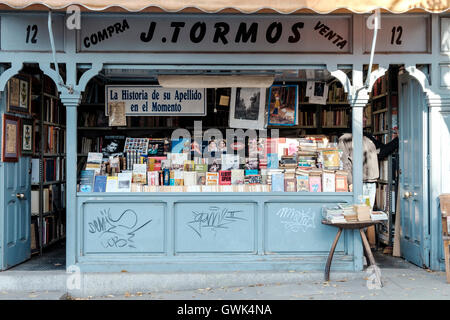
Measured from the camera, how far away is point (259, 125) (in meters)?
7.71

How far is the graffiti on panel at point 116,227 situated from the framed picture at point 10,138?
147cm

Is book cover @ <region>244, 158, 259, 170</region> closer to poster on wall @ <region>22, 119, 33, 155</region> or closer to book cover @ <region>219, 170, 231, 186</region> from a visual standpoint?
book cover @ <region>219, 170, 231, 186</region>

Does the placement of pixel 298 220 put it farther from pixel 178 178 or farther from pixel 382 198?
pixel 382 198

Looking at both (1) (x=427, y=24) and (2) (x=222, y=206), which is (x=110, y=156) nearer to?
(2) (x=222, y=206)

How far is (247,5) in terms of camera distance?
5617 millimetres

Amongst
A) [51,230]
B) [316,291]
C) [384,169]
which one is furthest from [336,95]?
[51,230]

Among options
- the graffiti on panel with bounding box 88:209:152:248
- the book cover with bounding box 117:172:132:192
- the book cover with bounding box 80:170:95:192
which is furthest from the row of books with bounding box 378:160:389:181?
the book cover with bounding box 80:170:95:192

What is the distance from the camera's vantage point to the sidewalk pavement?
19.0ft

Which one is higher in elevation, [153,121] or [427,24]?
[427,24]

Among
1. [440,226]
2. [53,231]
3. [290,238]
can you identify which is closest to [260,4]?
[290,238]

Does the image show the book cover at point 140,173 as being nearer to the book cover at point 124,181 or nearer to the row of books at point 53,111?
the book cover at point 124,181

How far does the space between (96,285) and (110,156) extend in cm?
190

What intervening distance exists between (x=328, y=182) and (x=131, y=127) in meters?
4.23

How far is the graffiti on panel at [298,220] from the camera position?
21.5 feet
